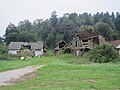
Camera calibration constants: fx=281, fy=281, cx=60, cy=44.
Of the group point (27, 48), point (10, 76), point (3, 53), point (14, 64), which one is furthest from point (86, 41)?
point (10, 76)

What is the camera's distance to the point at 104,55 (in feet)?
129

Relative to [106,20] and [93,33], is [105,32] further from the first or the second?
[93,33]

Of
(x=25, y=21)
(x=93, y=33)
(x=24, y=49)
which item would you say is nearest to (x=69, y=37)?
(x=24, y=49)

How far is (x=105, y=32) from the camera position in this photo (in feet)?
305

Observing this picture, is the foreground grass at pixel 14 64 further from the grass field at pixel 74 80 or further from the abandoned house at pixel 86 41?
the abandoned house at pixel 86 41

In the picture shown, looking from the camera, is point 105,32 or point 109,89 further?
point 105,32

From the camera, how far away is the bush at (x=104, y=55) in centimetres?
3839

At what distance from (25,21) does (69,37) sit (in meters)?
55.2

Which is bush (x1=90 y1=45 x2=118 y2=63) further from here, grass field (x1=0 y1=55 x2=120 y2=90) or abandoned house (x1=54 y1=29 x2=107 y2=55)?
abandoned house (x1=54 y1=29 x2=107 y2=55)

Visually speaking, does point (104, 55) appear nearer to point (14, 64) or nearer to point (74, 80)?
point (14, 64)

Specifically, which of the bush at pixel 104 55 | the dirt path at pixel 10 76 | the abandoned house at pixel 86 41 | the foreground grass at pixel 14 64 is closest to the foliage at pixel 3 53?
the foreground grass at pixel 14 64

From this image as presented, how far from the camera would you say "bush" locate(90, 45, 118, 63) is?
3839 cm

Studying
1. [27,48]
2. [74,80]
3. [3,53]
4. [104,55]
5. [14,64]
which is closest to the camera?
[74,80]

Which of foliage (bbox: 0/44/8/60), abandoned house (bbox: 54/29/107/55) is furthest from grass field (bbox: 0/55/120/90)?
abandoned house (bbox: 54/29/107/55)
